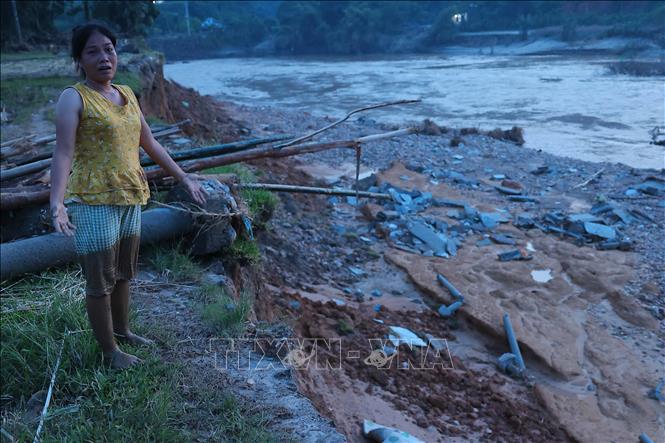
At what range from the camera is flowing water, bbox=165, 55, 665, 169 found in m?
16.1

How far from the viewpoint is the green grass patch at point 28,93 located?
30.7 ft

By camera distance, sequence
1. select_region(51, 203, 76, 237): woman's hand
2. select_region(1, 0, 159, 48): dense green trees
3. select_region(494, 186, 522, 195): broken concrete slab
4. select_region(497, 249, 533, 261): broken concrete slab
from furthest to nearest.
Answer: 1. select_region(1, 0, 159, 48): dense green trees
2. select_region(494, 186, 522, 195): broken concrete slab
3. select_region(497, 249, 533, 261): broken concrete slab
4. select_region(51, 203, 76, 237): woman's hand

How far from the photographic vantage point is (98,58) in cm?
233

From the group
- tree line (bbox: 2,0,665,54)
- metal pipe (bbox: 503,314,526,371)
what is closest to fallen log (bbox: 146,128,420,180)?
metal pipe (bbox: 503,314,526,371)

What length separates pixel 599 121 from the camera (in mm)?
17766

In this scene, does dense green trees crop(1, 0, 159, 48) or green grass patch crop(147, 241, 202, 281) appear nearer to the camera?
green grass patch crop(147, 241, 202, 281)

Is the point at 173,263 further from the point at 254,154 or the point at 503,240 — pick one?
the point at 503,240

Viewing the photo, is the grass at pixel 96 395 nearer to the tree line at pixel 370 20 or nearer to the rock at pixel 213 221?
the rock at pixel 213 221

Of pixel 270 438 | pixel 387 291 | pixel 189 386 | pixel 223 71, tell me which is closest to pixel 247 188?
pixel 387 291

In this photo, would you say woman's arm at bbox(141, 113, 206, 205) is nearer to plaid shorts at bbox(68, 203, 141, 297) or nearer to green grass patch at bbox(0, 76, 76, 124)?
plaid shorts at bbox(68, 203, 141, 297)

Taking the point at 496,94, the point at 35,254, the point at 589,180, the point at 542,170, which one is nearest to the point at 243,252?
the point at 35,254

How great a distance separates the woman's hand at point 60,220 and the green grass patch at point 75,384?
76 cm

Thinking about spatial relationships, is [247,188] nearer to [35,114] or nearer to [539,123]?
[35,114]

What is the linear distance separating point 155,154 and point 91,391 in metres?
1.12
